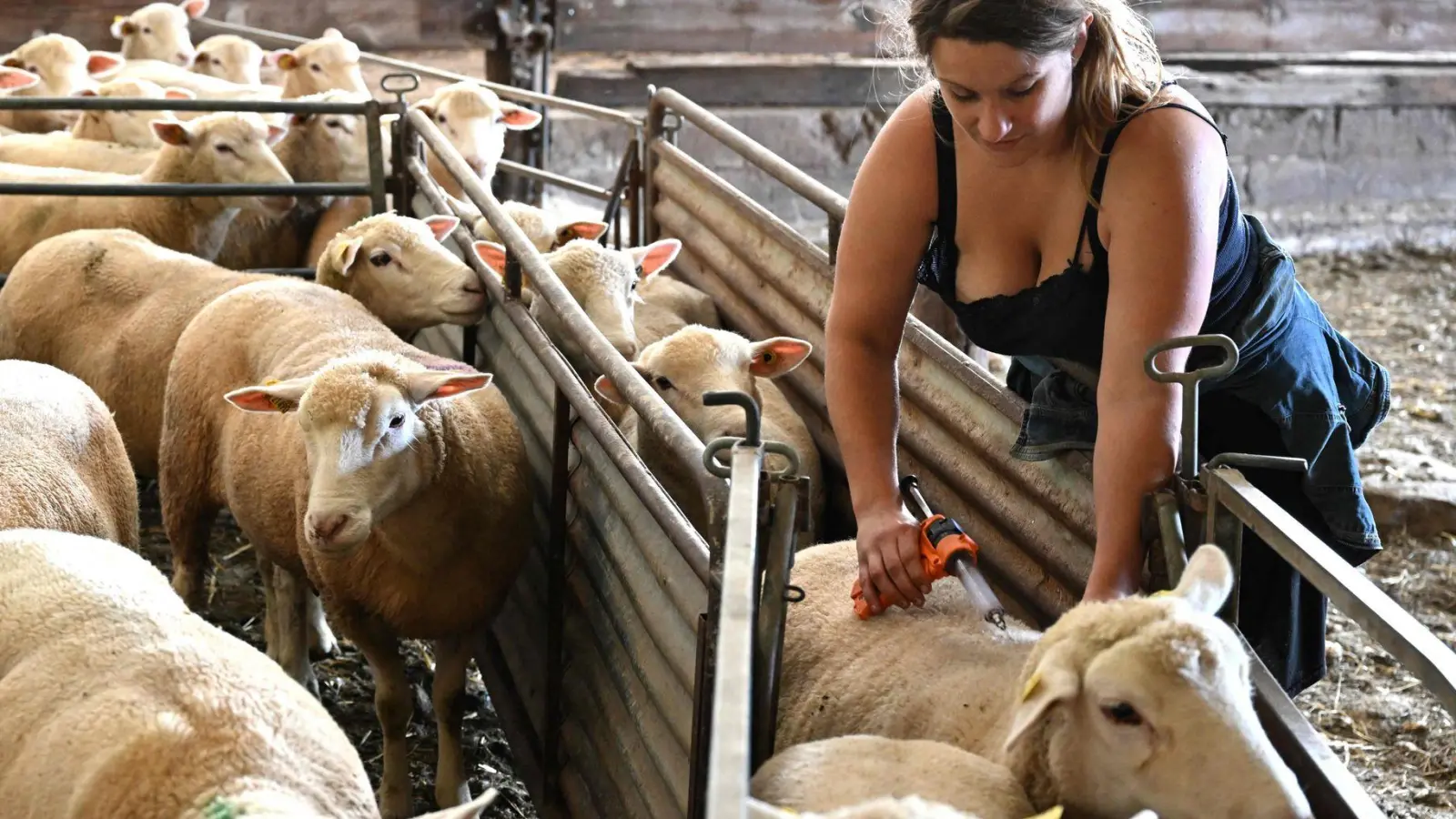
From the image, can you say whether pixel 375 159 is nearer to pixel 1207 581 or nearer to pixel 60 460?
pixel 60 460

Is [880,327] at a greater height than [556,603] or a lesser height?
greater

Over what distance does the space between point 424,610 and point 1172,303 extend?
5.98 feet

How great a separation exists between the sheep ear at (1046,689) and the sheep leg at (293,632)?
2.56 meters

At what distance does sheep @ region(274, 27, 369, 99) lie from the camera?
699 cm

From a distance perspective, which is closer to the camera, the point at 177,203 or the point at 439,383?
the point at 439,383

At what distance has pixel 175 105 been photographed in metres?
4.70

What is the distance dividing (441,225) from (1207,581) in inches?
112

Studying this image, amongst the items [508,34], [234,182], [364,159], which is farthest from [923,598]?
[508,34]

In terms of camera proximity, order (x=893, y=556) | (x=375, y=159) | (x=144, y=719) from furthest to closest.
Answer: (x=375, y=159) → (x=893, y=556) → (x=144, y=719)

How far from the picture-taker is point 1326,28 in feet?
36.7

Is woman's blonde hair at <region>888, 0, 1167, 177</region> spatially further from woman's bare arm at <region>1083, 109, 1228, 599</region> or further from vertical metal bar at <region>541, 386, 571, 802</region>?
vertical metal bar at <region>541, 386, 571, 802</region>

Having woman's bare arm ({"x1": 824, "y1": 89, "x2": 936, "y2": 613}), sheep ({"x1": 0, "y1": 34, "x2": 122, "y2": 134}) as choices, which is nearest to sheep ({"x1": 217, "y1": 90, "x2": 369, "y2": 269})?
sheep ({"x1": 0, "y1": 34, "x2": 122, "y2": 134})

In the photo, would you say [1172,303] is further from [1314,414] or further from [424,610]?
[424,610]

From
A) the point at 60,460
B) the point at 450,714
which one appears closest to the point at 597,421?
the point at 450,714
